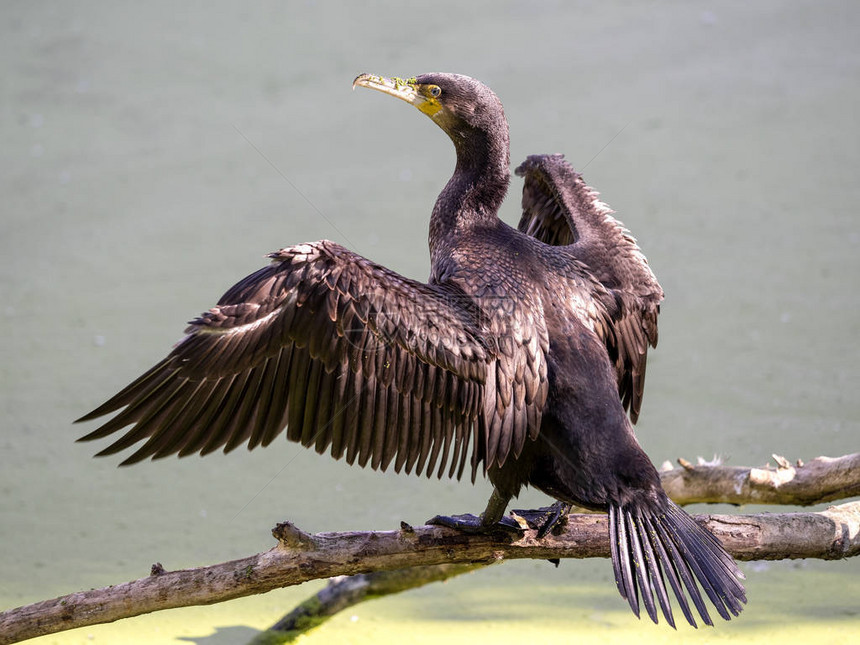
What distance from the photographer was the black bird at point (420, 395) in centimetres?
181

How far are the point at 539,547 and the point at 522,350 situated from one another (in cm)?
36

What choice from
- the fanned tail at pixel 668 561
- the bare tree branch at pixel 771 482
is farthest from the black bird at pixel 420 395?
the bare tree branch at pixel 771 482

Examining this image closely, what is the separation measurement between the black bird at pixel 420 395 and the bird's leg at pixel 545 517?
8 centimetres

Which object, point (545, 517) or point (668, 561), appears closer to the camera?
point (668, 561)

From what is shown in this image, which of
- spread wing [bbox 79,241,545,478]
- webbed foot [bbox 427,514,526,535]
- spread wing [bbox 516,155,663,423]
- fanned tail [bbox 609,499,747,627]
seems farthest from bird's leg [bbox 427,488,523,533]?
spread wing [bbox 516,155,663,423]

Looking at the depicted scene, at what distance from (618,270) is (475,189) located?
13.3 inches

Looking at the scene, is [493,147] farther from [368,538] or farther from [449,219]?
[368,538]

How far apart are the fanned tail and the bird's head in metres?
Result: 0.83

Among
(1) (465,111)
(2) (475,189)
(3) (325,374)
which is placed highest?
(1) (465,111)

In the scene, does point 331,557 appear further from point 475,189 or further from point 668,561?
point 475,189

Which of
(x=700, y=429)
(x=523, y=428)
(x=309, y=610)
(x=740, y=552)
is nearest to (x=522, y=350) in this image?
(x=523, y=428)

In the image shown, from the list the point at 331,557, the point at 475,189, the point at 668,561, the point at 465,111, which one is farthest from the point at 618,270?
the point at 331,557

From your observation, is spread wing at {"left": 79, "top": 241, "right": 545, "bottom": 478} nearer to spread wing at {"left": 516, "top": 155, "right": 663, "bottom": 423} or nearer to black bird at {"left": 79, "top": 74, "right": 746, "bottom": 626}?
black bird at {"left": 79, "top": 74, "right": 746, "bottom": 626}

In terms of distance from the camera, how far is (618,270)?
90.0 inches
